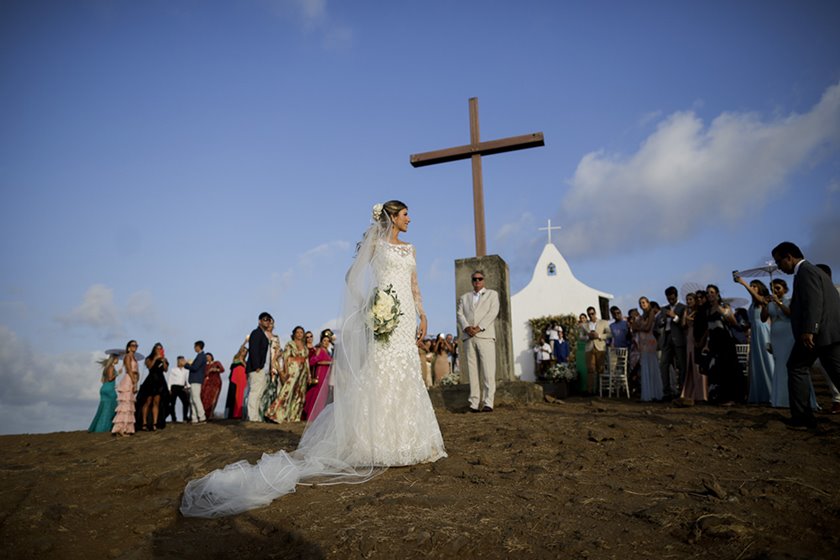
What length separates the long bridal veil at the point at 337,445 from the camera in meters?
4.05

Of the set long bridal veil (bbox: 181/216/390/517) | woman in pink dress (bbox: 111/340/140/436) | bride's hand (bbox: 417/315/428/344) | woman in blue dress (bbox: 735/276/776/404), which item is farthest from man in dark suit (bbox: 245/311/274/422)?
woman in blue dress (bbox: 735/276/776/404)

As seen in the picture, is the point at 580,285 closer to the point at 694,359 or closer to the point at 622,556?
the point at 694,359

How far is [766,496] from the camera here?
357 centimetres

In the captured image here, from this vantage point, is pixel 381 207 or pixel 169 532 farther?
pixel 381 207

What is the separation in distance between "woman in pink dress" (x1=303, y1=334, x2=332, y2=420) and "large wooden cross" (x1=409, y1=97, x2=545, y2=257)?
11.7ft

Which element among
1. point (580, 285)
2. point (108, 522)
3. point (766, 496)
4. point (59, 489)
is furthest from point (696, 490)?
point (580, 285)

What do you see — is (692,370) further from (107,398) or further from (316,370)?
(107,398)

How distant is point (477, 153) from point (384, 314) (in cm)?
669

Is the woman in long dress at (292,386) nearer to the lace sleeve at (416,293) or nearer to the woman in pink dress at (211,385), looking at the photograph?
the woman in pink dress at (211,385)

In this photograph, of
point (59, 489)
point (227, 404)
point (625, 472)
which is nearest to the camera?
point (625, 472)

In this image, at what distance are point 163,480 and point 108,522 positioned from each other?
2.46 feet

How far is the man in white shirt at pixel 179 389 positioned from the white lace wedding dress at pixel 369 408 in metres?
9.40

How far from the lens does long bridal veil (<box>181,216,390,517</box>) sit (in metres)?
4.05

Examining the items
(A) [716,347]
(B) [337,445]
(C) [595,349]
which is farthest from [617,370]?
(B) [337,445]
